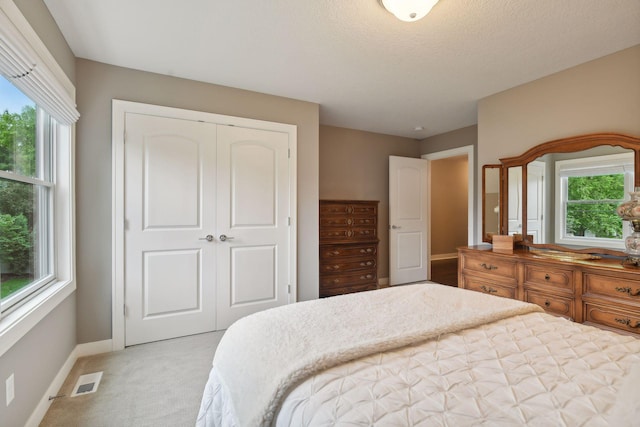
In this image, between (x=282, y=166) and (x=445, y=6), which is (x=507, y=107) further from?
(x=282, y=166)

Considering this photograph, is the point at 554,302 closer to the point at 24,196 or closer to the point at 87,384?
the point at 87,384

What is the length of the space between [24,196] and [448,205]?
6875 mm

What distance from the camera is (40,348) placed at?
5.65ft

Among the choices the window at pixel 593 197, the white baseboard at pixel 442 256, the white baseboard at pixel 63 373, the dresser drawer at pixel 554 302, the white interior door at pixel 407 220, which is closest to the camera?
the white baseboard at pixel 63 373

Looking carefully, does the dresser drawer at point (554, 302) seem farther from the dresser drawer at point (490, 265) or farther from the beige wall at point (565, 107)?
the beige wall at point (565, 107)

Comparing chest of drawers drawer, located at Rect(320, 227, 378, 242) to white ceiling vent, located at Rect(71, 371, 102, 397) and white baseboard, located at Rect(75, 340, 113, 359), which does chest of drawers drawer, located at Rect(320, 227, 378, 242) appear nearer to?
white baseboard, located at Rect(75, 340, 113, 359)

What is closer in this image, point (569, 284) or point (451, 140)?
point (569, 284)

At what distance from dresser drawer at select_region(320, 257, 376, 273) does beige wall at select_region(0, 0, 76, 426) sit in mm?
2413

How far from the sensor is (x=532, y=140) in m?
2.79

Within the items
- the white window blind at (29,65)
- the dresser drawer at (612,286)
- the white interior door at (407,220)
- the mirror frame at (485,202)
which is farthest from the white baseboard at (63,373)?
the mirror frame at (485,202)

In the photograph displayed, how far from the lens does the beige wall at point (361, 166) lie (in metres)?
4.32

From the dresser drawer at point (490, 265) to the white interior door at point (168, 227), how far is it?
7.88 feet

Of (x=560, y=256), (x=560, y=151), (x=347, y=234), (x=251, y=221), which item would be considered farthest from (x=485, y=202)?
(x=251, y=221)

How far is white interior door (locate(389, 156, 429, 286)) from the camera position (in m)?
4.59
